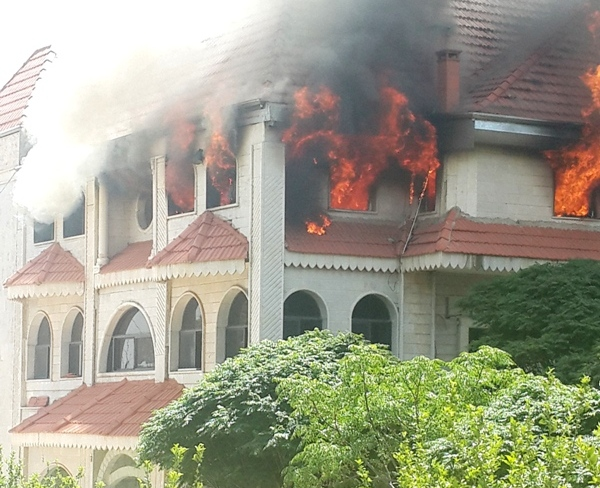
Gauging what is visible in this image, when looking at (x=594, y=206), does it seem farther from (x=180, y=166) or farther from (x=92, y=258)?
(x=92, y=258)

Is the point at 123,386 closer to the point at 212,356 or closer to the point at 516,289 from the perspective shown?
the point at 212,356

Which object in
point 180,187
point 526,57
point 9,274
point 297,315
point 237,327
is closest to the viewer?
point 297,315

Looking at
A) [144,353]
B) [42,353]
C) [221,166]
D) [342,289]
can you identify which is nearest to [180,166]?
[221,166]

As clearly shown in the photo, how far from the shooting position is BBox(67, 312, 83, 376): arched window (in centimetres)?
4181

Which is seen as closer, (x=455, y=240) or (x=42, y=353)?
(x=455, y=240)

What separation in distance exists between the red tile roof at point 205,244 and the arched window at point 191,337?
5.36ft

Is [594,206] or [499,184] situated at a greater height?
[499,184]

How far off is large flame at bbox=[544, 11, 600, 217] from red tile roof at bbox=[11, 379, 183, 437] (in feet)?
30.3

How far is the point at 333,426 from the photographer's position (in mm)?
23375

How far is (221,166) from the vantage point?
114 ft

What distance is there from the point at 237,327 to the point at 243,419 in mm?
6495

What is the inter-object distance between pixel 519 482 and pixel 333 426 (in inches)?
281

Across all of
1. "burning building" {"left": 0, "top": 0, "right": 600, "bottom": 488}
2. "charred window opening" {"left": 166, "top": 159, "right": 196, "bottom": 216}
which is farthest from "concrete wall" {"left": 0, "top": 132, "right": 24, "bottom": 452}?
"charred window opening" {"left": 166, "top": 159, "right": 196, "bottom": 216}

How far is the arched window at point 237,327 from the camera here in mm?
34844
